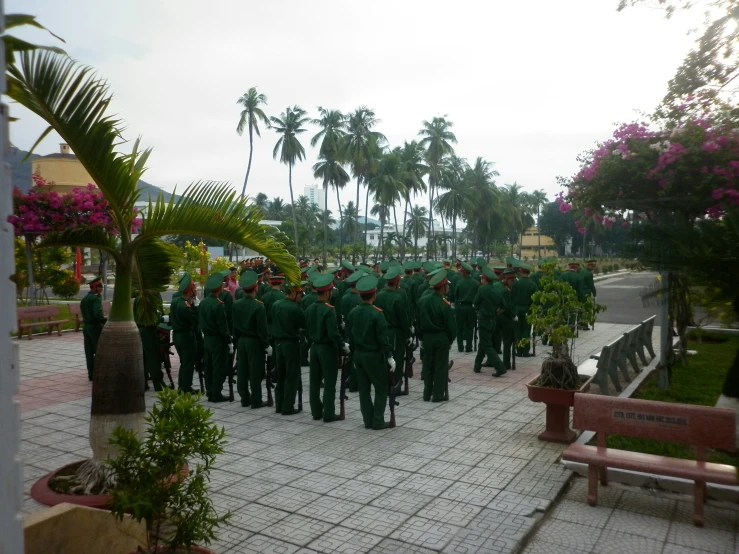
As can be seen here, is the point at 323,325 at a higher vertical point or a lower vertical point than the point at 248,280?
lower

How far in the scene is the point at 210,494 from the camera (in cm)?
589

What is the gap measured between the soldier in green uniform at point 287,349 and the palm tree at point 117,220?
3328 millimetres

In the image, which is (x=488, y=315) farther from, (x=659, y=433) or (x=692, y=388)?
(x=659, y=433)

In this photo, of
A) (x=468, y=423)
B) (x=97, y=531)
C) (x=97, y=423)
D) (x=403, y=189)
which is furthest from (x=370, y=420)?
(x=403, y=189)

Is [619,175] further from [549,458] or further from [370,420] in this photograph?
[370,420]

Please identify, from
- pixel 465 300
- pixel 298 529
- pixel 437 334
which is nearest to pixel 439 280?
pixel 437 334

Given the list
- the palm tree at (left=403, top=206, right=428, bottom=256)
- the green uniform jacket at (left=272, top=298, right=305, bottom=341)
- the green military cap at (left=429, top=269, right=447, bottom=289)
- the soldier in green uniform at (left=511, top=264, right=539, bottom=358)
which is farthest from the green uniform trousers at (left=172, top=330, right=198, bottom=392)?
the palm tree at (left=403, top=206, right=428, bottom=256)

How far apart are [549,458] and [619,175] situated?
3.54m

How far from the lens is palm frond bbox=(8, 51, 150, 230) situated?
4273mm

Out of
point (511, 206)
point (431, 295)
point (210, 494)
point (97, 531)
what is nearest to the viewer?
point (97, 531)

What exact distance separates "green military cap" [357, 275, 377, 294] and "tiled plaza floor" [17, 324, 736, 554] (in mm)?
1817

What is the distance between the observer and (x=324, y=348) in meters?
8.37

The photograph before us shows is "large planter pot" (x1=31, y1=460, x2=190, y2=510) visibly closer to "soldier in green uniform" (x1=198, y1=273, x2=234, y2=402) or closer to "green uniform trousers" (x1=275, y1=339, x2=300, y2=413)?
"green uniform trousers" (x1=275, y1=339, x2=300, y2=413)

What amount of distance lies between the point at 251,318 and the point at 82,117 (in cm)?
487
